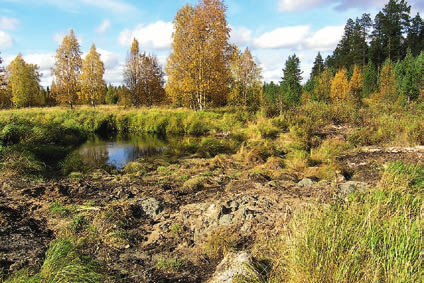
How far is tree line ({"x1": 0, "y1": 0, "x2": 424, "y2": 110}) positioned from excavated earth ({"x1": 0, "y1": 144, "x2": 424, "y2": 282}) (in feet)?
47.1

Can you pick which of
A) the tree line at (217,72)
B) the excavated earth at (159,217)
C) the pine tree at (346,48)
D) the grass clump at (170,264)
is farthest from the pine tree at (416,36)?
the grass clump at (170,264)

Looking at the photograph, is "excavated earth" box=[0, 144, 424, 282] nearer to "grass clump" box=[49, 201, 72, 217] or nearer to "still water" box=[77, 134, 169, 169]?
"grass clump" box=[49, 201, 72, 217]

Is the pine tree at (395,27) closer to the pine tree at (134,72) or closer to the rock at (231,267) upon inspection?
the pine tree at (134,72)

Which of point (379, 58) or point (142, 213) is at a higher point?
point (379, 58)

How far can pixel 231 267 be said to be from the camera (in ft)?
11.6

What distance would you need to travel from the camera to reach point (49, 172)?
30.9 ft

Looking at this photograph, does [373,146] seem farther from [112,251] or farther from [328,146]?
[112,251]

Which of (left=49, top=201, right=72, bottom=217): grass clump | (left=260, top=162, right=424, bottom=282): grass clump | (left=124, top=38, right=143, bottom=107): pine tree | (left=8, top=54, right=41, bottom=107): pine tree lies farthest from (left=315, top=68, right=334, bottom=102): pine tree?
(left=260, top=162, right=424, bottom=282): grass clump

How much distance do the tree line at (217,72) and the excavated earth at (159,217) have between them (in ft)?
47.1

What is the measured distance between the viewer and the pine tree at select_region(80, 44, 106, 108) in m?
38.0

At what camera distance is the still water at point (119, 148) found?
13.1 m

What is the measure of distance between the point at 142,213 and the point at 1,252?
2130mm

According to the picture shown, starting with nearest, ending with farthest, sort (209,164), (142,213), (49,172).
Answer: (142,213) → (49,172) → (209,164)

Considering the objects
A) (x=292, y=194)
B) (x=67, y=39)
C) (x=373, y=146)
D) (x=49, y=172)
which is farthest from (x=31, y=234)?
(x=67, y=39)
